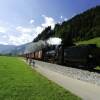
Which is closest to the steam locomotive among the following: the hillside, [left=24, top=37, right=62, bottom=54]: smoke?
[left=24, top=37, right=62, bottom=54]: smoke

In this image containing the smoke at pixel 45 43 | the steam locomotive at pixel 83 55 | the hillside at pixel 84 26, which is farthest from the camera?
the hillside at pixel 84 26

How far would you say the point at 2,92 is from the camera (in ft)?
38.3

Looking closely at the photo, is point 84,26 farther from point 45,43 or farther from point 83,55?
point 83,55

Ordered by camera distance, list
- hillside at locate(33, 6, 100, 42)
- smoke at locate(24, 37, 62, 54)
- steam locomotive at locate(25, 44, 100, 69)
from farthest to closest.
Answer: hillside at locate(33, 6, 100, 42) < smoke at locate(24, 37, 62, 54) < steam locomotive at locate(25, 44, 100, 69)

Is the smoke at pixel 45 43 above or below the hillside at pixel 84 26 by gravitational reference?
below

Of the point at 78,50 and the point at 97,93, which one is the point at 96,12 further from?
the point at 97,93

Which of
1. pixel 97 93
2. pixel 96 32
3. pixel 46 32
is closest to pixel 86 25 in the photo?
pixel 96 32

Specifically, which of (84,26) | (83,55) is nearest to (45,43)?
(83,55)

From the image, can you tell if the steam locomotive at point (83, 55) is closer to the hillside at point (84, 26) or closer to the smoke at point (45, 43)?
the smoke at point (45, 43)

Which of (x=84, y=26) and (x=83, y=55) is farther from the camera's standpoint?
(x=84, y=26)

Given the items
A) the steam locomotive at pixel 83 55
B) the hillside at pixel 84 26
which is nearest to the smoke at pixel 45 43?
the steam locomotive at pixel 83 55

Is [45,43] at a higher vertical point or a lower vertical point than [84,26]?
lower

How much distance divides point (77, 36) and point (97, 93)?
112m

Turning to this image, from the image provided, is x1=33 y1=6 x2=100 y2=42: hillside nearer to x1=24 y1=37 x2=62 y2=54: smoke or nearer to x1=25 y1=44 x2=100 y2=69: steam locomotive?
x1=24 y1=37 x2=62 y2=54: smoke
